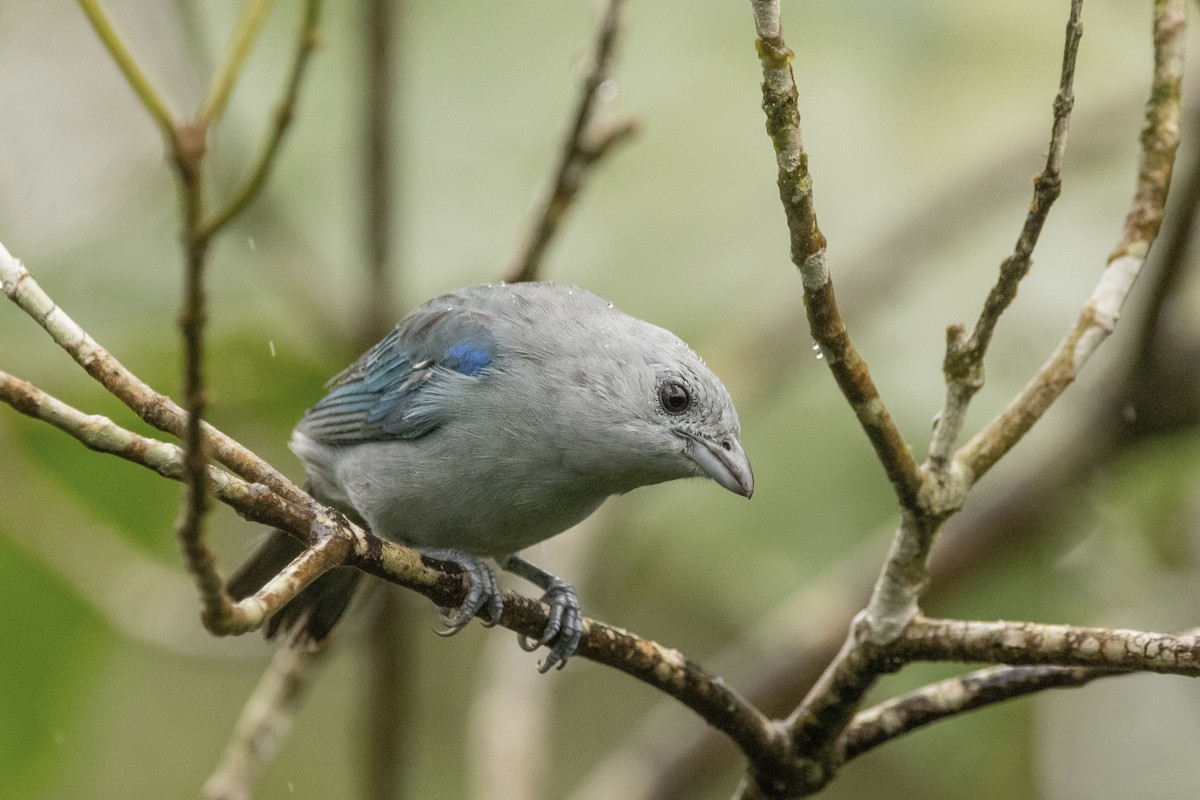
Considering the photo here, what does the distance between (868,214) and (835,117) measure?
46cm

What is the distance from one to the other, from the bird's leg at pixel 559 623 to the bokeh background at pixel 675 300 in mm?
1307

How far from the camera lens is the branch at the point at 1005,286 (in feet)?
8.04

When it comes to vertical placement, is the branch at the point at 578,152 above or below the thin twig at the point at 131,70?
above

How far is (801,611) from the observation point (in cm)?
555

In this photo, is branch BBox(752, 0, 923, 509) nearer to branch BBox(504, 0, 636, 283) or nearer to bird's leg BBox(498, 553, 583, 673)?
bird's leg BBox(498, 553, 583, 673)

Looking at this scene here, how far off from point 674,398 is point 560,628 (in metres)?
0.68

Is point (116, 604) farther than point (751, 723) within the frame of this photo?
Yes

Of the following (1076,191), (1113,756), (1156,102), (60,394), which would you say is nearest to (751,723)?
(1156,102)

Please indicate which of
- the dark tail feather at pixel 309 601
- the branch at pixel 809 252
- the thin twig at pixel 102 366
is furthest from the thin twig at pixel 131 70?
the dark tail feather at pixel 309 601

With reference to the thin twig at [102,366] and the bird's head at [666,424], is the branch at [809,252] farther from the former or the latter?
the thin twig at [102,366]

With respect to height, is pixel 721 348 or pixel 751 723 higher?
pixel 721 348

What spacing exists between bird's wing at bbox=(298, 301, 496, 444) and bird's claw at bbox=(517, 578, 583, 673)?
0.63 meters

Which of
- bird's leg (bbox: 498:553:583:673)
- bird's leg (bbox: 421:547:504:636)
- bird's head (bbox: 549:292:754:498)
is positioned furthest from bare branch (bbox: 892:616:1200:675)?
bird's leg (bbox: 421:547:504:636)

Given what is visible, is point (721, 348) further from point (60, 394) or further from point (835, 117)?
point (60, 394)
